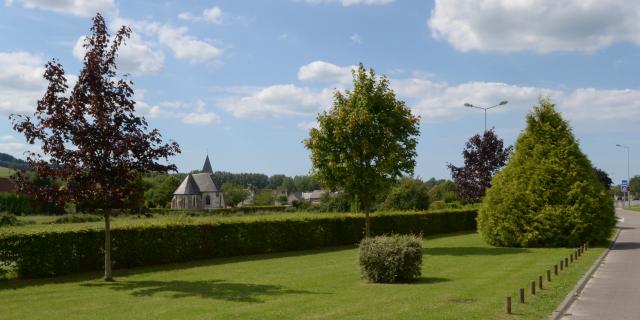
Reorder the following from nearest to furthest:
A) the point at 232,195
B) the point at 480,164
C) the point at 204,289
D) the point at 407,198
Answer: the point at 204,289 < the point at 480,164 < the point at 407,198 < the point at 232,195

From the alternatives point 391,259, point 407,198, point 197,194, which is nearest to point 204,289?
point 391,259

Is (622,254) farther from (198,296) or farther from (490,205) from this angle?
(198,296)

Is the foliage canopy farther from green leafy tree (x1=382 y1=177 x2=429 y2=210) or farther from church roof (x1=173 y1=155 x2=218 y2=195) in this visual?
church roof (x1=173 y1=155 x2=218 y2=195)

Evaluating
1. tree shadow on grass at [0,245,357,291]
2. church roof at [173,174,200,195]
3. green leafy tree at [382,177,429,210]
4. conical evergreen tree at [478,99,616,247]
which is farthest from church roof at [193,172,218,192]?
conical evergreen tree at [478,99,616,247]

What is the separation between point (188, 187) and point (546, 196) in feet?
328

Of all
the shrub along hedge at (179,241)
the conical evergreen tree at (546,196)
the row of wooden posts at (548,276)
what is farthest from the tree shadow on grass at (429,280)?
the conical evergreen tree at (546,196)

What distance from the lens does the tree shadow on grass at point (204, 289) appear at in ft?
44.7

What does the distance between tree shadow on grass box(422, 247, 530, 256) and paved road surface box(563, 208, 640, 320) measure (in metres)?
A: 4.10

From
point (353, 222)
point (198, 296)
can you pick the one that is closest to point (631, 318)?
point (198, 296)

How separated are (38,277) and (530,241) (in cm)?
2050

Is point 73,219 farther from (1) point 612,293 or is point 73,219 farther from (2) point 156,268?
(1) point 612,293

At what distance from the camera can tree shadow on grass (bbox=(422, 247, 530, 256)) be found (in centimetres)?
2392

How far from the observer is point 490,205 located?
28.5 m

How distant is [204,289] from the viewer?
14875 mm
